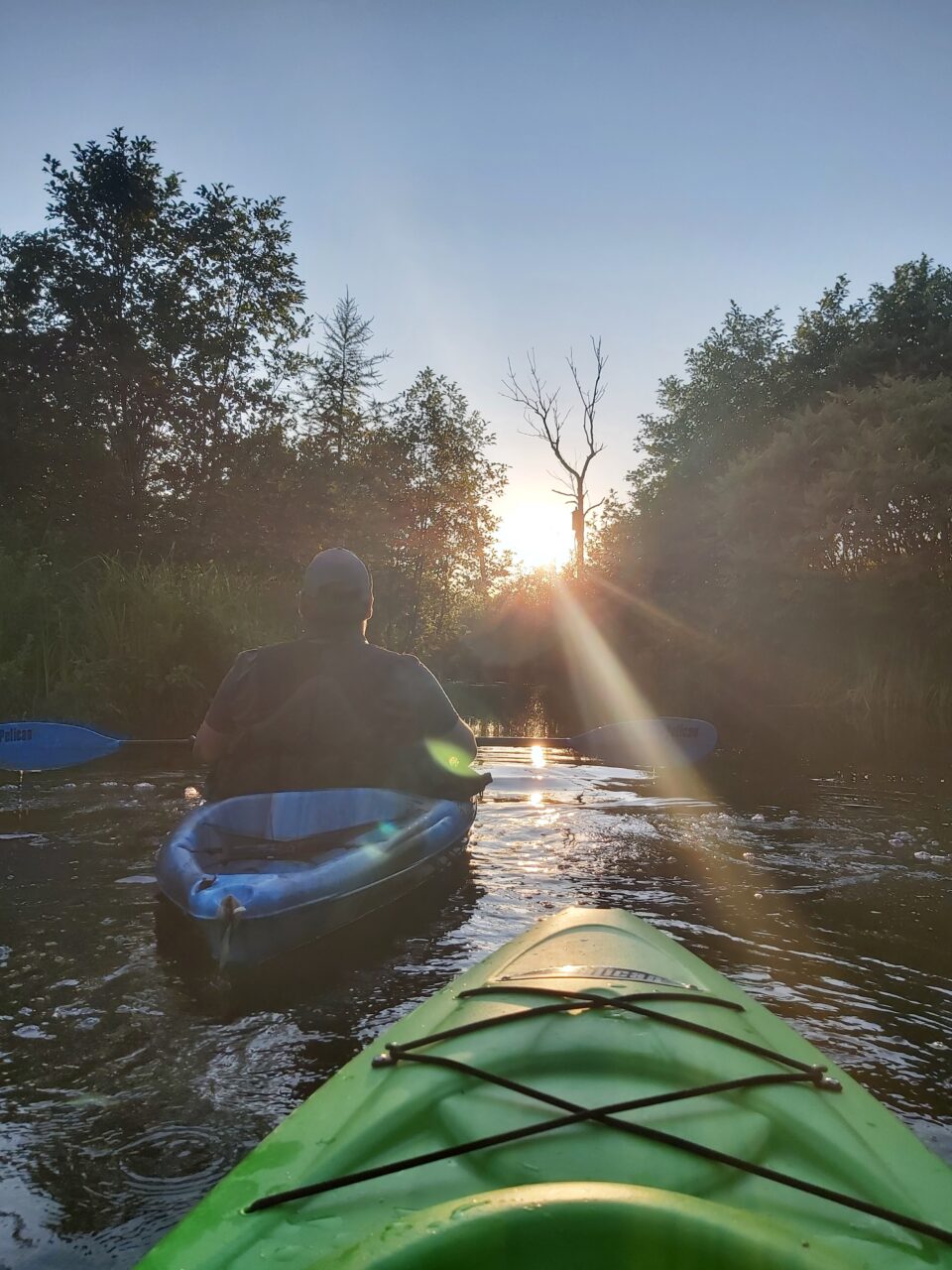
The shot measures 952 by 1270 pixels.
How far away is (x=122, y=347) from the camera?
18.2m

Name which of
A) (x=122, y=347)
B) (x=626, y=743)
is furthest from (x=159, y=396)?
(x=626, y=743)

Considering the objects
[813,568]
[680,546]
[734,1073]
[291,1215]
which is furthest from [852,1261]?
[680,546]

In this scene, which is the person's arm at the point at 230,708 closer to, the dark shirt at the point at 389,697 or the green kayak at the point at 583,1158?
the dark shirt at the point at 389,697

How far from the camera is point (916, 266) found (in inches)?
816

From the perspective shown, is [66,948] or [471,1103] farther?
[66,948]

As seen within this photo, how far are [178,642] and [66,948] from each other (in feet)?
20.4

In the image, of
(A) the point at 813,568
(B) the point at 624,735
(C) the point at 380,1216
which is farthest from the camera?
(A) the point at 813,568

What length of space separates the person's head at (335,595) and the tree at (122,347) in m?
15.5

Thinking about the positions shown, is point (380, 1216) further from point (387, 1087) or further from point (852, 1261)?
point (852, 1261)

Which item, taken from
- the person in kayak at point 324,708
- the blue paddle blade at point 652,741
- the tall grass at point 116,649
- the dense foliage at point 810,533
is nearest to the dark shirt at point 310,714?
the person in kayak at point 324,708

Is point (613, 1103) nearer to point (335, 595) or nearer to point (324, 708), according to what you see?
point (324, 708)

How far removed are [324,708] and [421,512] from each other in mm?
19127

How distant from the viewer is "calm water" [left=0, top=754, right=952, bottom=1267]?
212cm

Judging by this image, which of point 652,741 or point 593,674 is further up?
point 593,674
